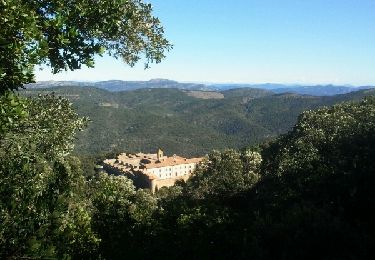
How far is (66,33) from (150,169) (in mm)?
162498

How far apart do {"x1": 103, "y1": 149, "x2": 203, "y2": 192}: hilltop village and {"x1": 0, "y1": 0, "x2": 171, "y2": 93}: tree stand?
13164 centimetres

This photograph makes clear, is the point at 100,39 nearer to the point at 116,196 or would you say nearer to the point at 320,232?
the point at 320,232

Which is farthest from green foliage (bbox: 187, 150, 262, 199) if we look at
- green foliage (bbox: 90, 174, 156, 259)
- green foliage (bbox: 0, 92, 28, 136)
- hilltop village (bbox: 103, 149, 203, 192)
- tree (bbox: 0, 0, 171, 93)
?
hilltop village (bbox: 103, 149, 203, 192)

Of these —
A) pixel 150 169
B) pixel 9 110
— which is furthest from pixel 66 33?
pixel 150 169

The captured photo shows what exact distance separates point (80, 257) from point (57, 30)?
505 inches

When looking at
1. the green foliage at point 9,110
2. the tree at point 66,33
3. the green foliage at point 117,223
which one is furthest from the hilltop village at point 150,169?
the green foliage at point 9,110

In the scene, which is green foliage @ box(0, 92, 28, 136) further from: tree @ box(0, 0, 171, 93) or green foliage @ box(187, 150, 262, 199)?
green foliage @ box(187, 150, 262, 199)

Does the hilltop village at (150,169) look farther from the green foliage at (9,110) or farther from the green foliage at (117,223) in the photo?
the green foliage at (9,110)

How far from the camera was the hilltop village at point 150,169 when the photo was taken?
148125mm

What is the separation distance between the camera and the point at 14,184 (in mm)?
10789

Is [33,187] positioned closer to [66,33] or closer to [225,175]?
[66,33]

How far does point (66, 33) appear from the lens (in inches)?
365

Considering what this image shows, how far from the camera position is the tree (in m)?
7.91

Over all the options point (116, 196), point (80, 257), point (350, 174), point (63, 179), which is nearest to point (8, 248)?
point (63, 179)
